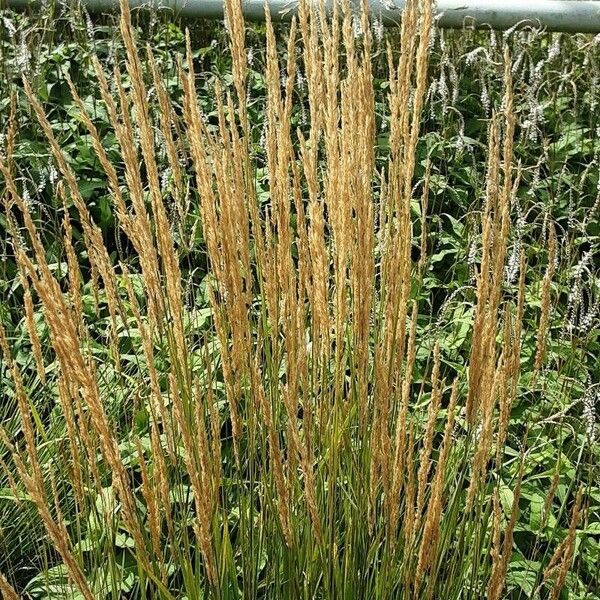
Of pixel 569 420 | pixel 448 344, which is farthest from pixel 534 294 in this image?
pixel 569 420

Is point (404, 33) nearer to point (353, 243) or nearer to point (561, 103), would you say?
point (353, 243)

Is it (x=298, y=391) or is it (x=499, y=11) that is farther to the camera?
(x=499, y=11)

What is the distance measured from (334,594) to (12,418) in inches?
52.7

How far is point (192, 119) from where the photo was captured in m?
1.71

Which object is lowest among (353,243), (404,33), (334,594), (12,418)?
(12,418)

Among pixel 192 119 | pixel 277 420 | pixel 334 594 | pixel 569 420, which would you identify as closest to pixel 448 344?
pixel 569 420

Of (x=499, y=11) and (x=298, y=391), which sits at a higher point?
(x=499, y=11)

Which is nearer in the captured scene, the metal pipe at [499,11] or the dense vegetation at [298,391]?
the dense vegetation at [298,391]

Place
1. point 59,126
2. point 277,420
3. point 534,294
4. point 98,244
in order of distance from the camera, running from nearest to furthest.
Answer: point 98,244, point 277,420, point 534,294, point 59,126

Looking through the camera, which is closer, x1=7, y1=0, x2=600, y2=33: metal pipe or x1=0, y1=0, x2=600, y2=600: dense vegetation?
x1=0, y1=0, x2=600, y2=600: dense vegetation

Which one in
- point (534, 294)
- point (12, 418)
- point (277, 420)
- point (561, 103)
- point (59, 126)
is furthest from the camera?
point (561, 103)

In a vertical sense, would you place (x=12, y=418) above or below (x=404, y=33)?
below

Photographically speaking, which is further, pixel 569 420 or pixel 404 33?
pixel 569 420

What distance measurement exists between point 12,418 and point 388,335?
4.75 feet
